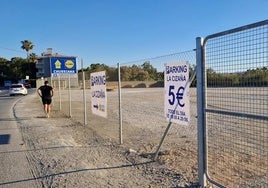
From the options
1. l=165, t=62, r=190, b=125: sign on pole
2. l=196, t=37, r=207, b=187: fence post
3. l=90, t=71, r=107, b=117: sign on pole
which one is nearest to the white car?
l=90, t=71, r=107, b=117: sign on pole

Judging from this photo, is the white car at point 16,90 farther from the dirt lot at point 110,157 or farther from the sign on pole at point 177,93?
the sign on pole at point 177,93

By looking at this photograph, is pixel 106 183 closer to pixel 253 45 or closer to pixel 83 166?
pixel 83 166

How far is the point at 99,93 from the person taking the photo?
33.6ft

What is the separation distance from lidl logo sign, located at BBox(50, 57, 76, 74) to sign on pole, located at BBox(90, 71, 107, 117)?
856 centimetres

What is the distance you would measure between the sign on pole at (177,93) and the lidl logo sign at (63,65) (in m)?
13.4

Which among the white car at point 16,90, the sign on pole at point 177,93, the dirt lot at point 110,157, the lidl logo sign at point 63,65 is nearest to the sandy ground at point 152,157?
the dirt lot at point 110,157

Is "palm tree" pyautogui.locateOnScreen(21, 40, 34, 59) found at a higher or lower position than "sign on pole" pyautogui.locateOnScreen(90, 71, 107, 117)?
higher

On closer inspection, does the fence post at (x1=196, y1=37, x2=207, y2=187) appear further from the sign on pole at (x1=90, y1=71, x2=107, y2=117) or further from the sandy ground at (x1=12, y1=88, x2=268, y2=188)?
the sign on pole at (x1=90, y1=71, x2=107, y2=117)

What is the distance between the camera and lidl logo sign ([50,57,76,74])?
1880cm

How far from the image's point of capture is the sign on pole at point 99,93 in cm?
984

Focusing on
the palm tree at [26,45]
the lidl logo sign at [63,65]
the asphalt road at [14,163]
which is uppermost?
the palm tree at [26,45]

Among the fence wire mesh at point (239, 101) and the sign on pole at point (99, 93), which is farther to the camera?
the sign on pole at point (99, 93)

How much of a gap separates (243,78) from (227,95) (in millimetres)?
461

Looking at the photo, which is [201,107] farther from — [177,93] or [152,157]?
[152,157]
